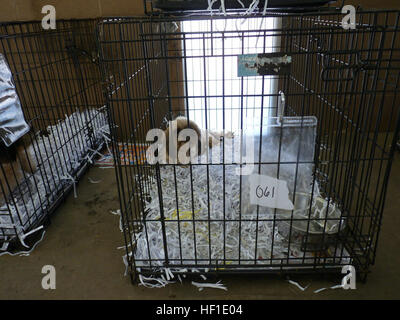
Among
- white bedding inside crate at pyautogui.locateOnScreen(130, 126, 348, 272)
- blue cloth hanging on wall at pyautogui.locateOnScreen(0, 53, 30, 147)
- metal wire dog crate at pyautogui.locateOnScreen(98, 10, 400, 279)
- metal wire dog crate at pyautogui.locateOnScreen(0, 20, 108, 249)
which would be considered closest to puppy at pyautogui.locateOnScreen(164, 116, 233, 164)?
metal wire dog crate at pyautogui.locateOnScreen(98, 10, 400, 279)

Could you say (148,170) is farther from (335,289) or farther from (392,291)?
(392,291)

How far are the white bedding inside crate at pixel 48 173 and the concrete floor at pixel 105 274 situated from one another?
0.47ft

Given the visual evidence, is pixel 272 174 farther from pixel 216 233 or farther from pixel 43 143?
pixel 43 143

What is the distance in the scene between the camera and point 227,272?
4.98ft

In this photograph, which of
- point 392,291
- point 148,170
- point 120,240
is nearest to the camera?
point 392,291

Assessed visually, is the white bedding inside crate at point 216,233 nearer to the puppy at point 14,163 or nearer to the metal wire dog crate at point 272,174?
the metal wire dog crate at point 272,174

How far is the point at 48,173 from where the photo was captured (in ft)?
7.66

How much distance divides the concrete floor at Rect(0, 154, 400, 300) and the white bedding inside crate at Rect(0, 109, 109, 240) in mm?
142

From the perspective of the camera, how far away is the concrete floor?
1.49 metres

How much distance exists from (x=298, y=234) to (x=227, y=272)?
0.43 meters

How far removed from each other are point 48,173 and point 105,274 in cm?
103

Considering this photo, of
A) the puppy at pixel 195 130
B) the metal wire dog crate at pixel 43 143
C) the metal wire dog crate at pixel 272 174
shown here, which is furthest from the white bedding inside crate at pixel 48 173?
the puppy at pixel 195 130

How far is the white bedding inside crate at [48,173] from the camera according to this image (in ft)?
6.14

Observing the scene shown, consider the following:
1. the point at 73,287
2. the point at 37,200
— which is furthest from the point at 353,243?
the point at 37,200
